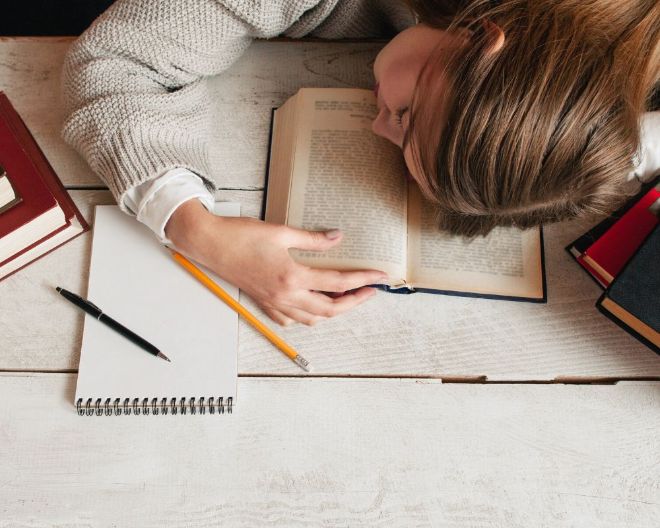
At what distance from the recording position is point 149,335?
614 millimetres

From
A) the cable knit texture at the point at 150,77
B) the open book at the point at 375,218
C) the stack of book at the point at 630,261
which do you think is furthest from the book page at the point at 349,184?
the stack of book at the point at 630,261

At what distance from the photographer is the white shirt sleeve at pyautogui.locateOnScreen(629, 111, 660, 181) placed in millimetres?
618

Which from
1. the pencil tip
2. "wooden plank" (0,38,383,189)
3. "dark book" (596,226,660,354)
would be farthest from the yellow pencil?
"dark book" (596,226,660,354)

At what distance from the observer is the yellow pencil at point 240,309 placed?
618mm

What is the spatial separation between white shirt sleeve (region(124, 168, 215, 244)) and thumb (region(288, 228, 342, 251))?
107 mm

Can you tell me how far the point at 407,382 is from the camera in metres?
0.62

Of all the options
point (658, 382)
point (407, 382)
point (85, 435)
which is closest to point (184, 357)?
point (85, 435)

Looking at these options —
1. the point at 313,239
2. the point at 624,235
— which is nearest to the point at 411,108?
the point at 313,239

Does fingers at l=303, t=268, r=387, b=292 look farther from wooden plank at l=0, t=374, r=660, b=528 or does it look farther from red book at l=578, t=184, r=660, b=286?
red book at l=578, t=184, r=660, b=286

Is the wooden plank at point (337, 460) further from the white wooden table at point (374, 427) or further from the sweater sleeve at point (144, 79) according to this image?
the sweater sleeve at point (144, 79)

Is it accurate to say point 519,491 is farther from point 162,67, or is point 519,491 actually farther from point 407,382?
point 162,67

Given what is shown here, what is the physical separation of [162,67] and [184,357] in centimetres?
31

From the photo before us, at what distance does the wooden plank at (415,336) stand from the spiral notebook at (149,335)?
2 cm

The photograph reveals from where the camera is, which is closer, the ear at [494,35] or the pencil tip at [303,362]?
the ear at [494,35]
